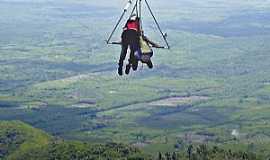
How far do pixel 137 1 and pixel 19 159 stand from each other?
134871 millimetres

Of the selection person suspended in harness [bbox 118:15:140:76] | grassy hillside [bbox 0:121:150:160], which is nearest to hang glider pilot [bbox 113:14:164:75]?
person suspended in harness [bbox 118:15:140:76]

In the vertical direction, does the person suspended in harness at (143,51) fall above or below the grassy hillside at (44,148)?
above

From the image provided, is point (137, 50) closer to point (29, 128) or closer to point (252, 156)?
point (252, 156)

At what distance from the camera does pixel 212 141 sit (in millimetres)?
→ 190875

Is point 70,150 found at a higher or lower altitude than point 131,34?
lower

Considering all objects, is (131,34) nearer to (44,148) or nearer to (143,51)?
(143,51)

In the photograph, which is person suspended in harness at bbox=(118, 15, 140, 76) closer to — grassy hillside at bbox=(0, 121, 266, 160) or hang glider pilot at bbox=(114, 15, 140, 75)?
hang glider pilot at bbox=(114, 15, 140, 75)

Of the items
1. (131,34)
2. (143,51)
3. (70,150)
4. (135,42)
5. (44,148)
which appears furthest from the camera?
(44,148)

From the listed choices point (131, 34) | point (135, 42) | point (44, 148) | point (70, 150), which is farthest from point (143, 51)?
point (44, 148)

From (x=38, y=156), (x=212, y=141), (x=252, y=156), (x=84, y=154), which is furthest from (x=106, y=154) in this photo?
(x=212, y=141)

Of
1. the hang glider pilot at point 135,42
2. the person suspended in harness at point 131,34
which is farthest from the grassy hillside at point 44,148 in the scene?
the person suspended in harness at point 131,34

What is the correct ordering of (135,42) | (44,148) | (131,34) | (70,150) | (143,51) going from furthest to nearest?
(44,148) < (70,150) < (143,51) < (135,42) < (131,34)

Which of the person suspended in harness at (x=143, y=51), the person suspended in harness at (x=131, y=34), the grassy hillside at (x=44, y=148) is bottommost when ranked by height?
the grassy hillside at (x=44, y=148)

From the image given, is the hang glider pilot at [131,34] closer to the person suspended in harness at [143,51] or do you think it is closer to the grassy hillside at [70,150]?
the person suspended in harness at [143,51]
